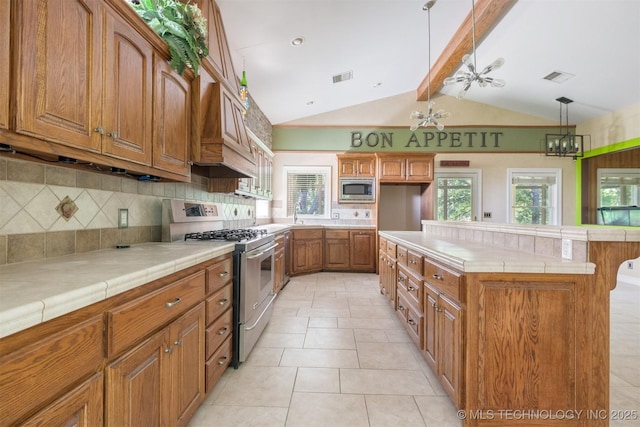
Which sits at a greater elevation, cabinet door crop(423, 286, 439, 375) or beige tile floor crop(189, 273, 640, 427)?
cabinet door crop(423, 286, 439, 375)

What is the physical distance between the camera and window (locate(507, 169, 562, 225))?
20.1ft

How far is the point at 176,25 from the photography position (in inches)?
66.5

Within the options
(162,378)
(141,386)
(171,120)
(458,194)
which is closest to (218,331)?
(162,378)

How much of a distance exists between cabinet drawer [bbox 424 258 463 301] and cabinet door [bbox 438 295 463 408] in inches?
2.4

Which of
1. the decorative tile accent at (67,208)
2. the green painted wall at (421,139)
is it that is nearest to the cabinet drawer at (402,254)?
the decorative tile accent at (67,208)

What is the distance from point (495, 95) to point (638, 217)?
3.51 metres

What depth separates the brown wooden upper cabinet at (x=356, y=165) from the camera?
5629mm

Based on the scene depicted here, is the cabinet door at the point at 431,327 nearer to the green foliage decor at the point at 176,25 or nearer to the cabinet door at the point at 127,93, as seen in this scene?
the cabinet door at the point at 127,93

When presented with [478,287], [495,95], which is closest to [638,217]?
[495,95]

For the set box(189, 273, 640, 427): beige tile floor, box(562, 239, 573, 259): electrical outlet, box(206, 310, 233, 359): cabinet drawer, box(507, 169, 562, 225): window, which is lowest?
box(189, 273, 640, 427): beige tile floor

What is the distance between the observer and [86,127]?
1188mm

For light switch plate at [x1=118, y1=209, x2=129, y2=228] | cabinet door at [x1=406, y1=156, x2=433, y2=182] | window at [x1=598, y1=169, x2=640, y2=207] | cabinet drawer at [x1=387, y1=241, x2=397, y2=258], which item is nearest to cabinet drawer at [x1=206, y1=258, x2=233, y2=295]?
light switch plate at [x1=118, y1=209, x2=129, y2=228]

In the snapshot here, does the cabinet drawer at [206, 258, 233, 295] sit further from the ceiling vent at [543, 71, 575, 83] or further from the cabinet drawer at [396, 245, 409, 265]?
the ceiling vent at [543, 71, 575, 83]

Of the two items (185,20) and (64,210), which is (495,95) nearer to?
(185,20)
